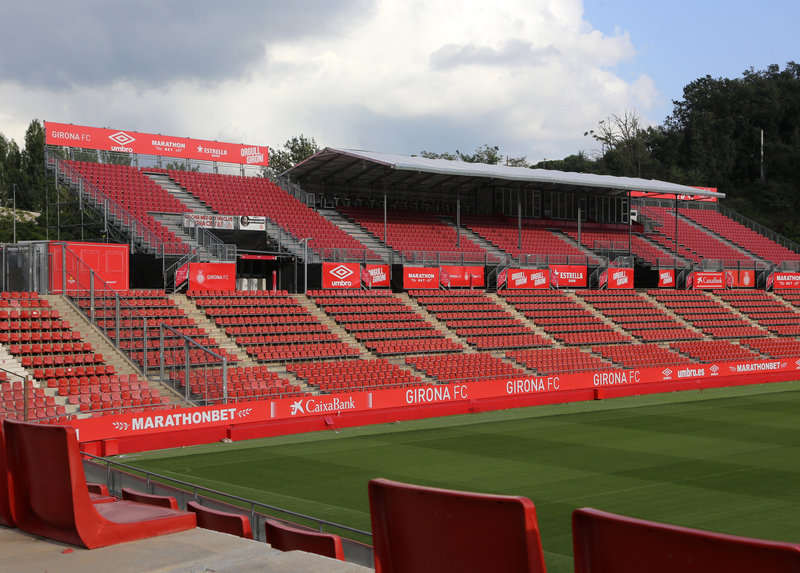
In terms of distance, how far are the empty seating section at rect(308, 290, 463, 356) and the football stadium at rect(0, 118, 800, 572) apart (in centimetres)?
15

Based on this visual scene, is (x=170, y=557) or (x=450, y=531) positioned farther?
(x=170, y=557)

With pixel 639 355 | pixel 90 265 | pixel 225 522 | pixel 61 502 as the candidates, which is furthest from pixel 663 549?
pixel 639 355

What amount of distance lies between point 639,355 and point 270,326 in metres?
16.4

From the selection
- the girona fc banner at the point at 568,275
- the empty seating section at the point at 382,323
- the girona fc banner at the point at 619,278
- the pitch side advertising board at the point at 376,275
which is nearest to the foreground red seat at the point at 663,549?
the empty seating section at the point at 382,323

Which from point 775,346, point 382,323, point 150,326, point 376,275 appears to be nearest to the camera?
point 150,326

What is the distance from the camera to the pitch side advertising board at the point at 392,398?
2148 centimetres

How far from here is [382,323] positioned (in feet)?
116

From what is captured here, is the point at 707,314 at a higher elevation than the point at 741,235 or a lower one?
lower

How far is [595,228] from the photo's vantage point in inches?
2233

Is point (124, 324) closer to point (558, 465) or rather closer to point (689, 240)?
point (558, 465)

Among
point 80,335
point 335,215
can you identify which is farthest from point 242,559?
point 335,215

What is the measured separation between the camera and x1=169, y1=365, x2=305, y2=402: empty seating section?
25.2 m

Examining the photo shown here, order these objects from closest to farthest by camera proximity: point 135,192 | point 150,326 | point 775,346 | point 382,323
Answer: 1. point 150,326
2. point 382,323
3. point 135,192
4. point 775,346

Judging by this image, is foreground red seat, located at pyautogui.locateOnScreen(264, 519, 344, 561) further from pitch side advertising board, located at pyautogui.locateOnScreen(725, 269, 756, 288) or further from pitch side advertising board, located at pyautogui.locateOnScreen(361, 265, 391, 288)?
pitch side advertising board, located at pyautogui.locateOnScreen(725, 269, 756, 288)
